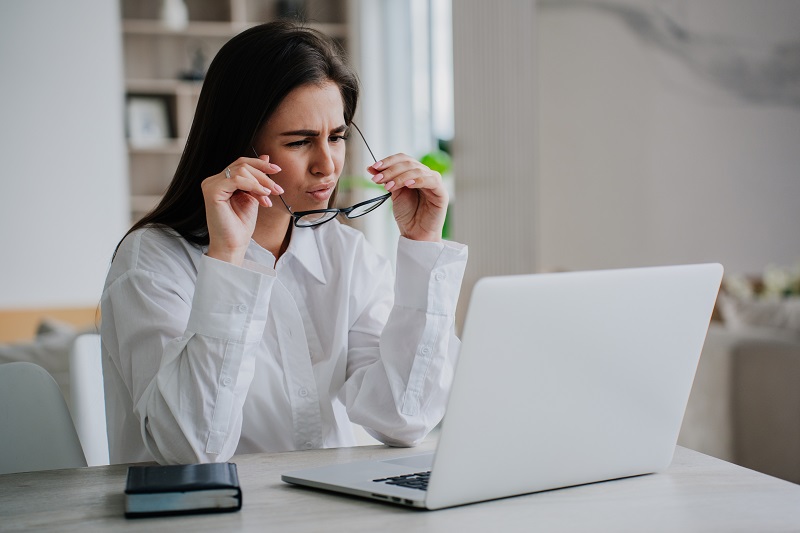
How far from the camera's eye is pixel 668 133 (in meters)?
4.40

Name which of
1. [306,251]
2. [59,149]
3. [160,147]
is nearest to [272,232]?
[306,251]

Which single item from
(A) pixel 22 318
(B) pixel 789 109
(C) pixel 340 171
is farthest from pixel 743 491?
(A) pixel 22 318

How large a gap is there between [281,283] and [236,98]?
30 centimetres

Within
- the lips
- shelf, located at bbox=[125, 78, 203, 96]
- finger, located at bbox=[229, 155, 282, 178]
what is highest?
shelf, located at bbox=[125, 78, 203, 96]

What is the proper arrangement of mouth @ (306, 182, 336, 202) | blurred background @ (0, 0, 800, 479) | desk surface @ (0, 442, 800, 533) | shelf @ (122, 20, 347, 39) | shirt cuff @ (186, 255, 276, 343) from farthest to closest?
shelf @ (122, 20, 347, 39) → blurred background @ (0, 0, 800, 479) → mouth @ (306, 182, 336, 202) → shirt cuff @ (186, 255, 276, 343) → desk surface @ (0, 442, 800, 533)

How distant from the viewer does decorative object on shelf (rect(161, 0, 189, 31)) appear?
5.61m

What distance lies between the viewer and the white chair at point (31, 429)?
1.25 metres

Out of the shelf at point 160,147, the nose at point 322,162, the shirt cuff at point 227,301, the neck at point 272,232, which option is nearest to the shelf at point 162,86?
the shelf at point 160,147

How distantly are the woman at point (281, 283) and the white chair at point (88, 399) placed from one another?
6 centimetres

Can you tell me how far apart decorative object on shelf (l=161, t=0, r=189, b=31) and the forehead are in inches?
176

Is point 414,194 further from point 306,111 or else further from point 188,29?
point 188,29

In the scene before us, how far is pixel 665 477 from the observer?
1.03m

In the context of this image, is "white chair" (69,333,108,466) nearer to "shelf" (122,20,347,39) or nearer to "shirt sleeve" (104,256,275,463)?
"shirt sleeve" (104,256,275,463)

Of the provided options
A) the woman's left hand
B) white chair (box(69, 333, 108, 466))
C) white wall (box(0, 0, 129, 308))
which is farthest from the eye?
white wall (box(0, 0, 129, 308))
